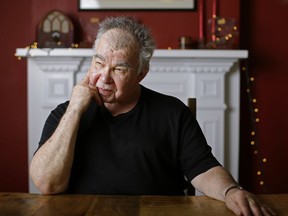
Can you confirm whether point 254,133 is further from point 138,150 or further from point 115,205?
point 115,205

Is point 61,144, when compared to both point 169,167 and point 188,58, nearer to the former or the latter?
point 169,167

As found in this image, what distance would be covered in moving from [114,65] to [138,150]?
31 centimetres

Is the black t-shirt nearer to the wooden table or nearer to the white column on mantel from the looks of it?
the wooden table

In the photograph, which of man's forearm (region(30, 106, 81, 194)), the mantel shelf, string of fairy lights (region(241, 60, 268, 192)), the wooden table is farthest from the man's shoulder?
string of fairy lights (region(241, 60, 268, 192))

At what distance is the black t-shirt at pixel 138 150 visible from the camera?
1654 mm

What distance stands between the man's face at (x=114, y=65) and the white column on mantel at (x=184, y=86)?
146 cm

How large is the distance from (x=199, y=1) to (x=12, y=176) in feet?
6.08

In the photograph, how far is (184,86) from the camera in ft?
10.8

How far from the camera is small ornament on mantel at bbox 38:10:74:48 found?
3.31m

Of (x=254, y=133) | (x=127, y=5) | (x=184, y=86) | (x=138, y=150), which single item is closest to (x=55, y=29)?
(x=127, y=5)

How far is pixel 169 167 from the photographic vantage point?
69.7 inches

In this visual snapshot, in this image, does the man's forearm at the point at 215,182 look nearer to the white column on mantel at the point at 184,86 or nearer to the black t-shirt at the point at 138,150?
the black t-shirt at the point at 138,150

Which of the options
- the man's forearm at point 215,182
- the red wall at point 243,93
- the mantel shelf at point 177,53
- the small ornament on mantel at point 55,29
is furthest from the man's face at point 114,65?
the red wall at point 243,93

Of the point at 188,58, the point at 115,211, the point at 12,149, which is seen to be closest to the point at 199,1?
the point at 188,58
